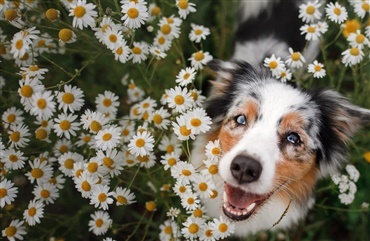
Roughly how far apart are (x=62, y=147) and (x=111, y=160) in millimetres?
424

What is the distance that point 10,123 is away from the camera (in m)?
2.38

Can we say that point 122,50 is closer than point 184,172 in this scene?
No

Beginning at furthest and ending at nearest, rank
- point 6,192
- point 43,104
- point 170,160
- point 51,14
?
point 170,160 < point 6,192 < point 51,14 < point 43,104

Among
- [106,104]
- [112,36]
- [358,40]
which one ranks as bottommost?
[106,104]

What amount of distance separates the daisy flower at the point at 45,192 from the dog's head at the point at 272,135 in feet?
3.34

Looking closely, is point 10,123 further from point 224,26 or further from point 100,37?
point 224,26

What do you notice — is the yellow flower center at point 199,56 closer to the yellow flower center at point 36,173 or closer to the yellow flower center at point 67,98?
the yellow flower center at point 67,98

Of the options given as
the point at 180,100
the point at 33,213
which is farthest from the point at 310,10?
the point at 33,213

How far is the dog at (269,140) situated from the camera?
2164 mm

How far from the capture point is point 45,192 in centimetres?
235

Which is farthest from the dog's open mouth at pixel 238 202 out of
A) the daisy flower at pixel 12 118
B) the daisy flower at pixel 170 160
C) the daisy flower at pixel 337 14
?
the daisy flower at pixel 12 118

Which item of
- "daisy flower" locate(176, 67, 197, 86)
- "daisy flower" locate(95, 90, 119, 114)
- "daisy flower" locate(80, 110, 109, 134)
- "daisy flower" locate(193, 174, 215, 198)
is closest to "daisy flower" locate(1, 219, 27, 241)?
"daisy flower" locate(80, 110, 109, 134)

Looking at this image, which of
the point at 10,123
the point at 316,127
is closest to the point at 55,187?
the point at 10,123

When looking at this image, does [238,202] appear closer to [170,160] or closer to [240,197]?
[240,197]
